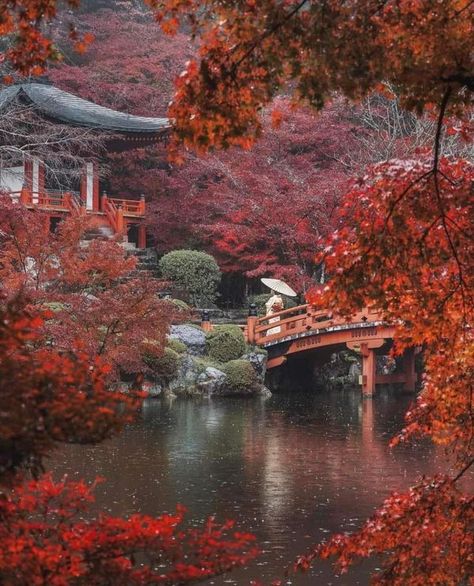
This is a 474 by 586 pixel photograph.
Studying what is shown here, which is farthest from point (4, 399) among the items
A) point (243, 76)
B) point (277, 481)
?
point (277, 481)

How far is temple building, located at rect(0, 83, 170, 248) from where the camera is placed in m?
25.9

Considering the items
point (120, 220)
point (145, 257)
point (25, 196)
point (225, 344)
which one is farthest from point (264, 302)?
point (25, 196)

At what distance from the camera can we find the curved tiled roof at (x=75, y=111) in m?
25.8

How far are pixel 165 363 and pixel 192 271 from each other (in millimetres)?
5406

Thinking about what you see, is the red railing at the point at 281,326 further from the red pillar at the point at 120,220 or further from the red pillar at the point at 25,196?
the red pillar at the point at 25,196

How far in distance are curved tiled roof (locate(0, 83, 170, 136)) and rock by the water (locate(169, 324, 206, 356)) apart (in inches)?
206

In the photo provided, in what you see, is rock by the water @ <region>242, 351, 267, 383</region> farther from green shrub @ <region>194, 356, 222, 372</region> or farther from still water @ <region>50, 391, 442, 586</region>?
still water @ <region>50, 391, 442, 586</region>

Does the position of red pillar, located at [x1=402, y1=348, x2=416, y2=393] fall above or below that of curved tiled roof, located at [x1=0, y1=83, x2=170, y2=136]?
below

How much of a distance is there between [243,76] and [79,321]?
1274cm

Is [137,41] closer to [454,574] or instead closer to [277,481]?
[277,481]

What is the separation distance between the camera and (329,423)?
59.9ft

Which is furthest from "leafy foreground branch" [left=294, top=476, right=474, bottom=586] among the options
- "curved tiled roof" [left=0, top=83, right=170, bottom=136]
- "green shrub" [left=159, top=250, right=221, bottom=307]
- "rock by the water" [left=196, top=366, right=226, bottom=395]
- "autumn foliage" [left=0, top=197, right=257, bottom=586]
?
"green shrub" [left=159, top=250, right=221, bottom=307]

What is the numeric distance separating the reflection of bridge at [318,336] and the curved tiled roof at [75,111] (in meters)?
5.55

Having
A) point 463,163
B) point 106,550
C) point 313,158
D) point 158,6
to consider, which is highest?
point 313,158
